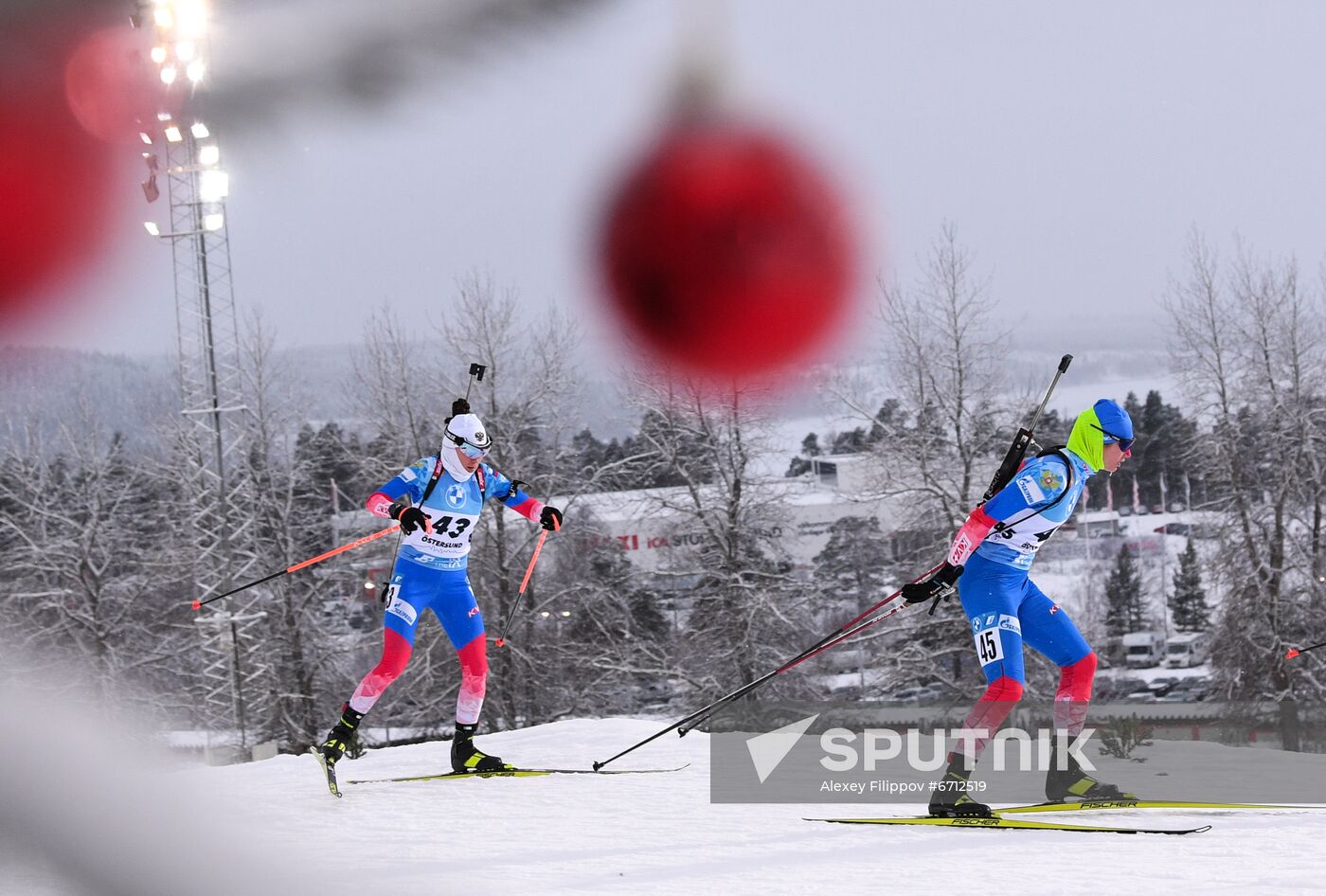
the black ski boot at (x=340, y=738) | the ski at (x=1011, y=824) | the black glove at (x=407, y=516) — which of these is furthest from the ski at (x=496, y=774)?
the ski at (x=1011, y=824)

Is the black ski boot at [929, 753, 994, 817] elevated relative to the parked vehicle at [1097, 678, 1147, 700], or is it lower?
elevated

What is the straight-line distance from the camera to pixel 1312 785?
781cm

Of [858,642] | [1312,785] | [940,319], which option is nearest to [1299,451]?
[940,319]

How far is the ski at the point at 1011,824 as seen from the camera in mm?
5258

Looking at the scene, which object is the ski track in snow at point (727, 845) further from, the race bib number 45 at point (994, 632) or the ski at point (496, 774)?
the race bib number 45 at point (994, 632)

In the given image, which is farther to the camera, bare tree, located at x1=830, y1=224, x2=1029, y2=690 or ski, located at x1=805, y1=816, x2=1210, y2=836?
bare tree, located at x1=830, y1=224, x2=1029, y2=690

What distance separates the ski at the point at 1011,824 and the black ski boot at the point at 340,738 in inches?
121

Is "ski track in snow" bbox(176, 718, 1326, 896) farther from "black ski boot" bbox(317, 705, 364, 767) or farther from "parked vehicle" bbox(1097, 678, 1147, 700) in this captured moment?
"parked vehicle" bbox(1097, 678, 1147, 700)

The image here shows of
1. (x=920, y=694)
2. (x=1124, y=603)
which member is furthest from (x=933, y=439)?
(x=1124, y=603)

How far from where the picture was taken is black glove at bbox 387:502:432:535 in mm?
7355

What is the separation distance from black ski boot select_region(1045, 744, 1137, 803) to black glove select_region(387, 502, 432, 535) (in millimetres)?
3932

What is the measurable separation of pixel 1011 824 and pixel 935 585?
1166 millimetres

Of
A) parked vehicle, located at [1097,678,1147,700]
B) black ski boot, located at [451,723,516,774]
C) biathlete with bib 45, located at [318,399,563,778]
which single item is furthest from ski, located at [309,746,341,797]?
parked vehicle, located at [1097,678,1147,700]

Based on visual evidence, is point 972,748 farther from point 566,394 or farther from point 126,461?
point 126,461
